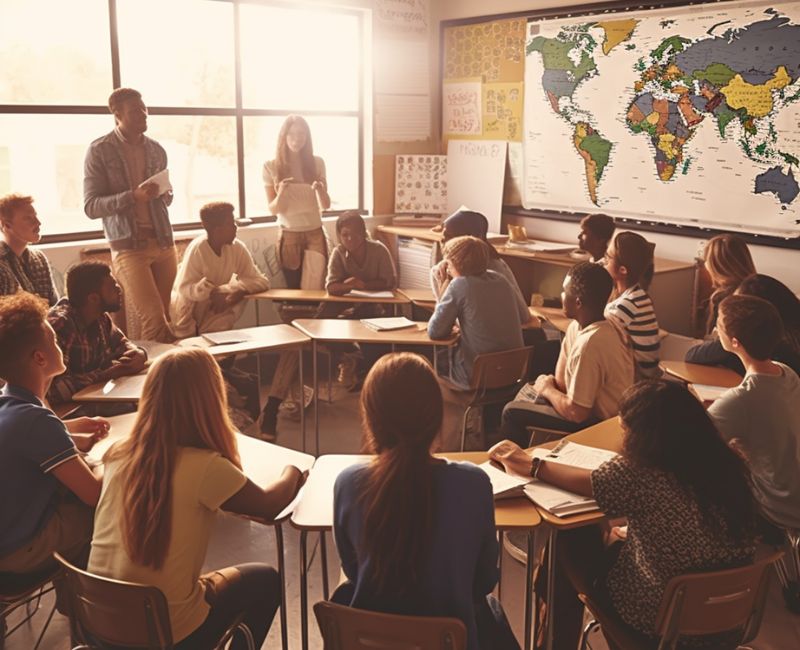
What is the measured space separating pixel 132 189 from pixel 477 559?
365 cm

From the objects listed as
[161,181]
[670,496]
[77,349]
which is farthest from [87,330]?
[670,496]

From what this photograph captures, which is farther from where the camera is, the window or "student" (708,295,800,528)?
the window

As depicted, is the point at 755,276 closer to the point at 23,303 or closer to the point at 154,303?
the point at 23,303

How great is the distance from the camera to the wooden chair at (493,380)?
3.90m

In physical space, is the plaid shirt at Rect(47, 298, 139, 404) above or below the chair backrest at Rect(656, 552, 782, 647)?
above

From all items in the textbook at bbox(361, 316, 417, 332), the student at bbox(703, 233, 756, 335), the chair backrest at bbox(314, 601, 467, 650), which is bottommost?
the chair backrest at bbox(314, 601, 467, 650)

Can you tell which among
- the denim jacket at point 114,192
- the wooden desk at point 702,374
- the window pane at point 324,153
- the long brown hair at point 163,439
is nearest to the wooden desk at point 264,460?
the long brown hair at point 163,439

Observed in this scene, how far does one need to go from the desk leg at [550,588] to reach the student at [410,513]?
454 mm

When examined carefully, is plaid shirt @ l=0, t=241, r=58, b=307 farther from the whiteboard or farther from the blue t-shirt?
the whiteboard

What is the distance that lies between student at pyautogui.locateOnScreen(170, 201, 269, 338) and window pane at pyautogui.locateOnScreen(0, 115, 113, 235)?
1.12 metres

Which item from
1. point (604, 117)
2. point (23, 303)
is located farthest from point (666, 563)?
point (604, 117)

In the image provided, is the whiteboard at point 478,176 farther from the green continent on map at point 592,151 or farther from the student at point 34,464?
the student at point 34,464

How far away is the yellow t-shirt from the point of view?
80.4 inches

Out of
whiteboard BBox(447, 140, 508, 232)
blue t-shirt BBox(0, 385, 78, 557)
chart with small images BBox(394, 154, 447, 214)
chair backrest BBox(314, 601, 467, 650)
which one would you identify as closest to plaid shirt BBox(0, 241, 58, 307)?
blue t-shirt BBox(0, 385, 78, 557)
